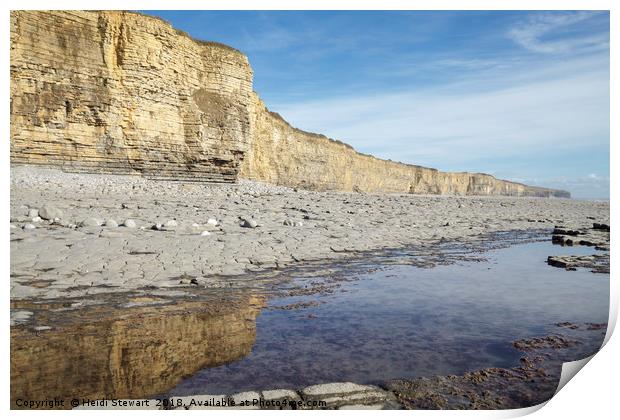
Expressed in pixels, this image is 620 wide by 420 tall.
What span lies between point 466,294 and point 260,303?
2445mm

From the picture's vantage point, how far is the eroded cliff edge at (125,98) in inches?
591

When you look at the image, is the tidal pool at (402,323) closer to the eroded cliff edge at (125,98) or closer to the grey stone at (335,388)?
the grey stone at (335,388)

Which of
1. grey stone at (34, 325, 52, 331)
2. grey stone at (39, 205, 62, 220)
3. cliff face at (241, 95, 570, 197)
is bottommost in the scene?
grey stone at (34, 325, 52, 331)

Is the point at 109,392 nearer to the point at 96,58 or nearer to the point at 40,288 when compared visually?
the point at 40,288

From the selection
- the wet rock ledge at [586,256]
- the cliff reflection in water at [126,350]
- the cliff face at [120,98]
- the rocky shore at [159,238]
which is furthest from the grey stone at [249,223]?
the cliff face at [120,98]

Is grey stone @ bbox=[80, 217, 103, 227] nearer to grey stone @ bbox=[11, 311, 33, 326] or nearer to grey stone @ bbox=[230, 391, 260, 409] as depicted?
grey stone @ bbox=[11, 311, 33, 326]

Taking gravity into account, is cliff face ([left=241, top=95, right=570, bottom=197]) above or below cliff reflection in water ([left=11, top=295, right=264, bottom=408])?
above

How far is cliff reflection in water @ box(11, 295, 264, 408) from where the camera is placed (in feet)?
8.70

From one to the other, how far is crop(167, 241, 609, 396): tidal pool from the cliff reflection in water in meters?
0.21

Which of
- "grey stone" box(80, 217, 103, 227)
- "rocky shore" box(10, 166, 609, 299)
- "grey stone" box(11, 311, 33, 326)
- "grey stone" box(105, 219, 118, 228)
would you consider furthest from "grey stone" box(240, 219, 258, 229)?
"grey stone" box(11, 311, 33, 326)

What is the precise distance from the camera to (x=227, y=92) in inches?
969
